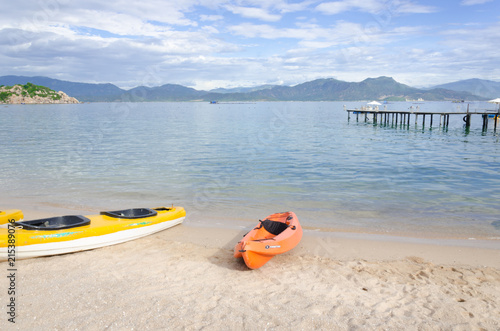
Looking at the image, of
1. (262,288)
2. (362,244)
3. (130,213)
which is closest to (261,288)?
(262,288)

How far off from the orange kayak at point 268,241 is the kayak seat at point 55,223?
171 inches

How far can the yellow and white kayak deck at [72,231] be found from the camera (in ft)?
26.5

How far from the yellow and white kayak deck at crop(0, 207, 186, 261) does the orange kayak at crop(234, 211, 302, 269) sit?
335cm

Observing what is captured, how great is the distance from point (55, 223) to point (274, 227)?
5963 mm

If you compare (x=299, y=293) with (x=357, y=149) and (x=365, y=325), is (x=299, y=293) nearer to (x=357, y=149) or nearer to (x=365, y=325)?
(x=365, y=325)

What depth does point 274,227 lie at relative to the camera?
378 inches

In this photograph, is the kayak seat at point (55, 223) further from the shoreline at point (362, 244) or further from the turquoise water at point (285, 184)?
the turquoise water at point (285, 184)

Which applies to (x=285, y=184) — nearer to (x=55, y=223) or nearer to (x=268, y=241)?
(x=268, y=241)

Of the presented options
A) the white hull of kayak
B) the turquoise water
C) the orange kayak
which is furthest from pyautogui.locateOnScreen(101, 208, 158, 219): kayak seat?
the orange kayak

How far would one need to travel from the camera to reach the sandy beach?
5586mm

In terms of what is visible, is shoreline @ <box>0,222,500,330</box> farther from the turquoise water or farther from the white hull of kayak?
the turquoise water

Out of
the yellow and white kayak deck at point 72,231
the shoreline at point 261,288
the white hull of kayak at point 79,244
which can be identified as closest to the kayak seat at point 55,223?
the yellow and white kayak deck at point 72,231

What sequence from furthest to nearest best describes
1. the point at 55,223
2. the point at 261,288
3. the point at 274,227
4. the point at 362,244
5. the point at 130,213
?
1. the point at 130,213
2. the point at 362,244
3. the point at 274,227
4. the point at 55,223
5. the point at 261,288

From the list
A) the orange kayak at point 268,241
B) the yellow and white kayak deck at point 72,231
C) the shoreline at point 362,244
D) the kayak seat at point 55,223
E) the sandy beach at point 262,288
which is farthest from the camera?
the shoreline at point 362,244
